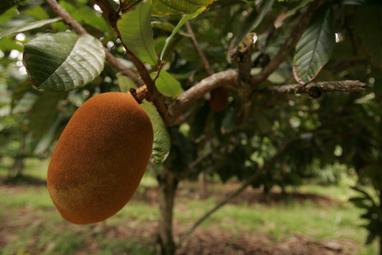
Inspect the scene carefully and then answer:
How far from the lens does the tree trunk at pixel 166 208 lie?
194cm

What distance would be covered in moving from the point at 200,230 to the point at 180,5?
3.08 metres

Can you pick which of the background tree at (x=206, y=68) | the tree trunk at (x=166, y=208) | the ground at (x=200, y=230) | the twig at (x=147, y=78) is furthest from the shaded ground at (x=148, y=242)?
the twig at (x=147, y=78)

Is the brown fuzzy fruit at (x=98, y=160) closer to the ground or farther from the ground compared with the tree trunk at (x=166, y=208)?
farther from the ground

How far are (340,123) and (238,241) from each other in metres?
1.63

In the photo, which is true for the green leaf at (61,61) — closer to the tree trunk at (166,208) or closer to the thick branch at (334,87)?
the thick branch at (334,87)

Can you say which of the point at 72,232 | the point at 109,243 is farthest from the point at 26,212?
the point at 109,243

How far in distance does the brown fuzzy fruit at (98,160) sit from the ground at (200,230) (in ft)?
6.14

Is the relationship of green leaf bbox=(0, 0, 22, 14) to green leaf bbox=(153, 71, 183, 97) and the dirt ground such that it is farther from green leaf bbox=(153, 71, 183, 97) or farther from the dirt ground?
the dirt ground

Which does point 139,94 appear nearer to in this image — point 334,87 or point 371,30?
point 334,87

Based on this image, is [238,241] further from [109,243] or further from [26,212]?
[26,212]

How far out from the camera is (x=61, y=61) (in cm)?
50

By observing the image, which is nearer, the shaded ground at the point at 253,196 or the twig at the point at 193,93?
the twig at the point at 193,93

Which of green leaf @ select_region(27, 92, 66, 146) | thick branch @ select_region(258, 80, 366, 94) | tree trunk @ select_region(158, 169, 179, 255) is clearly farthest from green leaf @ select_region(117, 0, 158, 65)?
tree trunk @ select_region(158, 169, 179, 255)

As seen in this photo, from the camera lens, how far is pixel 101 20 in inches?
39.5
